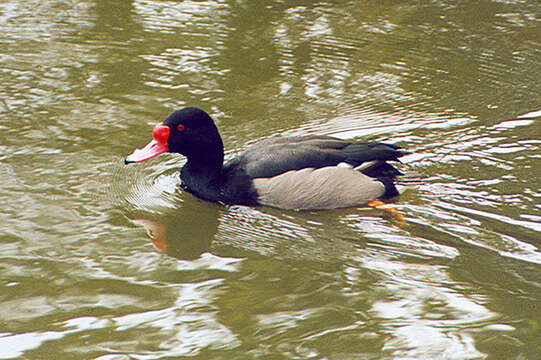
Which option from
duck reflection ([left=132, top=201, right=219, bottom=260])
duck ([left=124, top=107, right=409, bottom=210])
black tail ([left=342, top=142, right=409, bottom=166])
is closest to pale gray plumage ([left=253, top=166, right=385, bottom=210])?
duck ([left=124, top=107, right=409, bottom=210])

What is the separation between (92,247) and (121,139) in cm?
210

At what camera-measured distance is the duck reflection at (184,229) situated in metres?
5.49

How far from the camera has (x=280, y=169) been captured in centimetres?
616

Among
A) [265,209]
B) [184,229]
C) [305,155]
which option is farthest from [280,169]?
[184,229]

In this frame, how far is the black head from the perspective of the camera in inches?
250

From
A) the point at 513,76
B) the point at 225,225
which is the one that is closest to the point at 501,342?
the point at 225,225

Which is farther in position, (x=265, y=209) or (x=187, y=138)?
(x=187, y=138)

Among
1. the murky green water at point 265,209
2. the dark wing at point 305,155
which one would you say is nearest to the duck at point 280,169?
the dark wing at point 305,155

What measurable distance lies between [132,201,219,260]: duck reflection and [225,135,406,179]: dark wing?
0.47 metres

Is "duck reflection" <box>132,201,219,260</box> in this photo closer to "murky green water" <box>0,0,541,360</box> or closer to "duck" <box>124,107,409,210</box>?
"murky green water" <box>0,0,541,360</box>

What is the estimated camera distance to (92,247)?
5.38m

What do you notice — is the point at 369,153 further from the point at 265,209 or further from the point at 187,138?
the point at 187,138

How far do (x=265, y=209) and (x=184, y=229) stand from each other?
0.66m

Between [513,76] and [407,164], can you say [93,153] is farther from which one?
[513,76]
